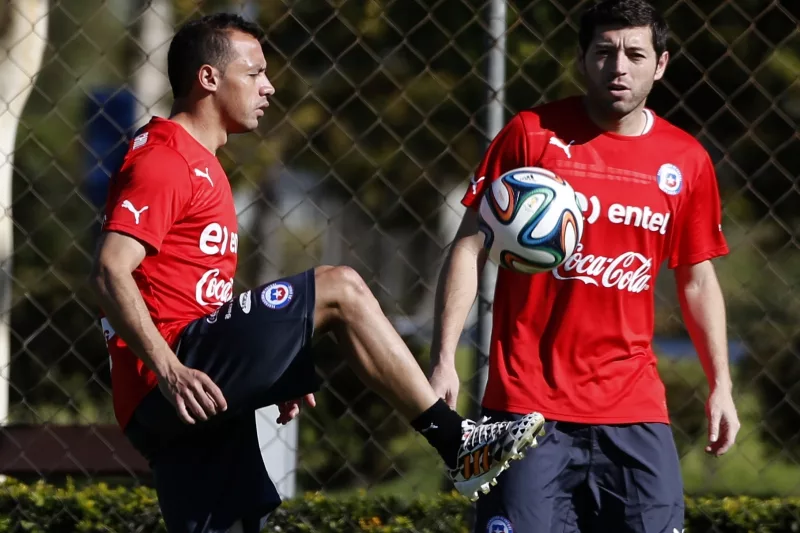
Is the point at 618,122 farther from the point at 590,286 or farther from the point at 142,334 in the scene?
the point at 142,334

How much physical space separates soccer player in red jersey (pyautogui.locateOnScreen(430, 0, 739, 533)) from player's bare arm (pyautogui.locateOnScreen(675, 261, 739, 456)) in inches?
0.7

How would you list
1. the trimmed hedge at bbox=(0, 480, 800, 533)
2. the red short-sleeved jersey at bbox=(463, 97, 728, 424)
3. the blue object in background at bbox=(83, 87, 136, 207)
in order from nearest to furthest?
1. the red short-sleeved jersey at bbox=(463, 97, 728, 424)
2. the trimmed hedge at bbox=(0, 480, 800, 533)
3. the blue object in background at bbox=(83, 87, 136, 207)

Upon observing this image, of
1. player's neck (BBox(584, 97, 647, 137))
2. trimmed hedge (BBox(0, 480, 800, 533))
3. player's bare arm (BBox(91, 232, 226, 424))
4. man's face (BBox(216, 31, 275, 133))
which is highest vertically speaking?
man's face (BBox(216, 31, 275, 133))

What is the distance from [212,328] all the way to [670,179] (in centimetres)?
134

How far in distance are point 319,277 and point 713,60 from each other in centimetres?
263

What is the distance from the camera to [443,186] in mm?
5621

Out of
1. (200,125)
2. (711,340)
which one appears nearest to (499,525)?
(711,340)

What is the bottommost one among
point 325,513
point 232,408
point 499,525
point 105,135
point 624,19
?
point 325,513

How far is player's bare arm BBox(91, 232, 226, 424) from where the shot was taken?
3180 mm

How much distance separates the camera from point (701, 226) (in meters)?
3.73

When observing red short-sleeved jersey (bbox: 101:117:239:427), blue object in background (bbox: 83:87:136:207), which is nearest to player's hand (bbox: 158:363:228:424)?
red short-sleeved jersey (bbox: 101:117:239:427)

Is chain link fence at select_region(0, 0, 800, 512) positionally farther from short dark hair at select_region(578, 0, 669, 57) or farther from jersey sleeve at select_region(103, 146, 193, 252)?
jersey sleeve at select_region(103, 146, 193, 252)

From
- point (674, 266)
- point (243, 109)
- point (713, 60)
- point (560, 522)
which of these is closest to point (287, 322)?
point (243, 109)

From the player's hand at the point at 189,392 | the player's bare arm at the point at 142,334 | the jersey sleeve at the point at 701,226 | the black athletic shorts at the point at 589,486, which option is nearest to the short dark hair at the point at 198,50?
the player's bare arm at the point at 142,334
